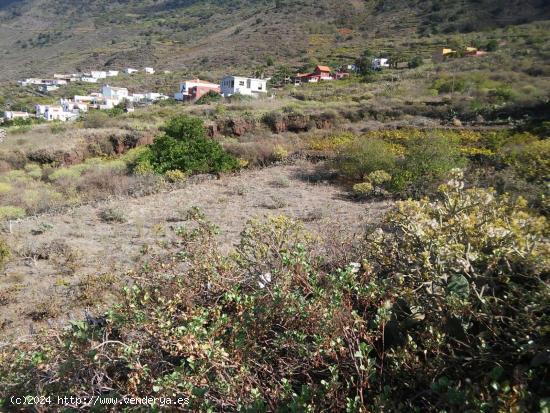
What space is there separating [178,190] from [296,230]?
24.5 feet

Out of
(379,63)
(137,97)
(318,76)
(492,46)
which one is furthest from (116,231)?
(137,97)

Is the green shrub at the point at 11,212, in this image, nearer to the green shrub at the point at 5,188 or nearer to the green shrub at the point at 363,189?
the green shrub at the point at 5,188

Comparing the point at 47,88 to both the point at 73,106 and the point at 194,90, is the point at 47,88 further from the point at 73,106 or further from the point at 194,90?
the point at 194,90

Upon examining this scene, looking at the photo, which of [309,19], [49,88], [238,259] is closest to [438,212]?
[238,259]

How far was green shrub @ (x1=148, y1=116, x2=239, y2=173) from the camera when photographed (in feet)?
37.4

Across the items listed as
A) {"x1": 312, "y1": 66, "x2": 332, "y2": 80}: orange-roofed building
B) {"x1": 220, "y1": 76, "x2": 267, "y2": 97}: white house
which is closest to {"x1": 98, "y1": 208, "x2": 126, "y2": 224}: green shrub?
{"x1": 220, "y1": 76, "x2": 267, "y2": 97}: white house

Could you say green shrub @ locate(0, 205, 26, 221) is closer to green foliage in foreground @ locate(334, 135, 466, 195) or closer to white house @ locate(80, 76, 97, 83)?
green foliage in foreground @ locate(334, 135, 466, 195)

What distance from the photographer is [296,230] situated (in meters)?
3.07

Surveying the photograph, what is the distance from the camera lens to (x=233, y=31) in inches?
3078

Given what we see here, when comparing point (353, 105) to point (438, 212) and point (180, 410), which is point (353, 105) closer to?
point (438, 212)

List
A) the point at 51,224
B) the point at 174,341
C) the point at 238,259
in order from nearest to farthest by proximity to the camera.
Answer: the point at 174,341 → the point at 238,259 → the point at 51,224

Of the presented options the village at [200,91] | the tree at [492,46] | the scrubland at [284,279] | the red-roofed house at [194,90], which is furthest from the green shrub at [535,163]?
the red-roofed house at [194,90]

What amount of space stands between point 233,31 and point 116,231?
7930cm

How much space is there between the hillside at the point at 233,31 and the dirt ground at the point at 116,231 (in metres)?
46.8
